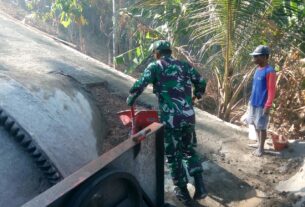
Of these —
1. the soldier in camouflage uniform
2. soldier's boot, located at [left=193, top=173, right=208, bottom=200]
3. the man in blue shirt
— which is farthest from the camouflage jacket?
the man in blue shirt

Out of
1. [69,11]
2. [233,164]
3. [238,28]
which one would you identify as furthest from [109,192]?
[69,11]

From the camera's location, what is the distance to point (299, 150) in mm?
5551

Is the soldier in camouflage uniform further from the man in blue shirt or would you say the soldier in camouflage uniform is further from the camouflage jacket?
the man in blue shirt

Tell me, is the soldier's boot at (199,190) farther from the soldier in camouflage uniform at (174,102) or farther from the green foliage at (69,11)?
the green foliage at (69,11)

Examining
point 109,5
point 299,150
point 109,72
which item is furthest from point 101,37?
point 299,150

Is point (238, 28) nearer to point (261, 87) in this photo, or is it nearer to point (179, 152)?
point (261, 87)

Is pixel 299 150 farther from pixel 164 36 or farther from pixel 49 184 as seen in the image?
pixel 164 36

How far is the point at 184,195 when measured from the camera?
4.16 meters

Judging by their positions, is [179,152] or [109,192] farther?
[179,152]

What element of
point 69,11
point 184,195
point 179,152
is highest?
point 179,152

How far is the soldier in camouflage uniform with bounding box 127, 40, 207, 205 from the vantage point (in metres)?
4.12

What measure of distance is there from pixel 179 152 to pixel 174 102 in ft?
1.89

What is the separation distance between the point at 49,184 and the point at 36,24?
14.6 meters

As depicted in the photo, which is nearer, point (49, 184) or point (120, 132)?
point (49, 184)
